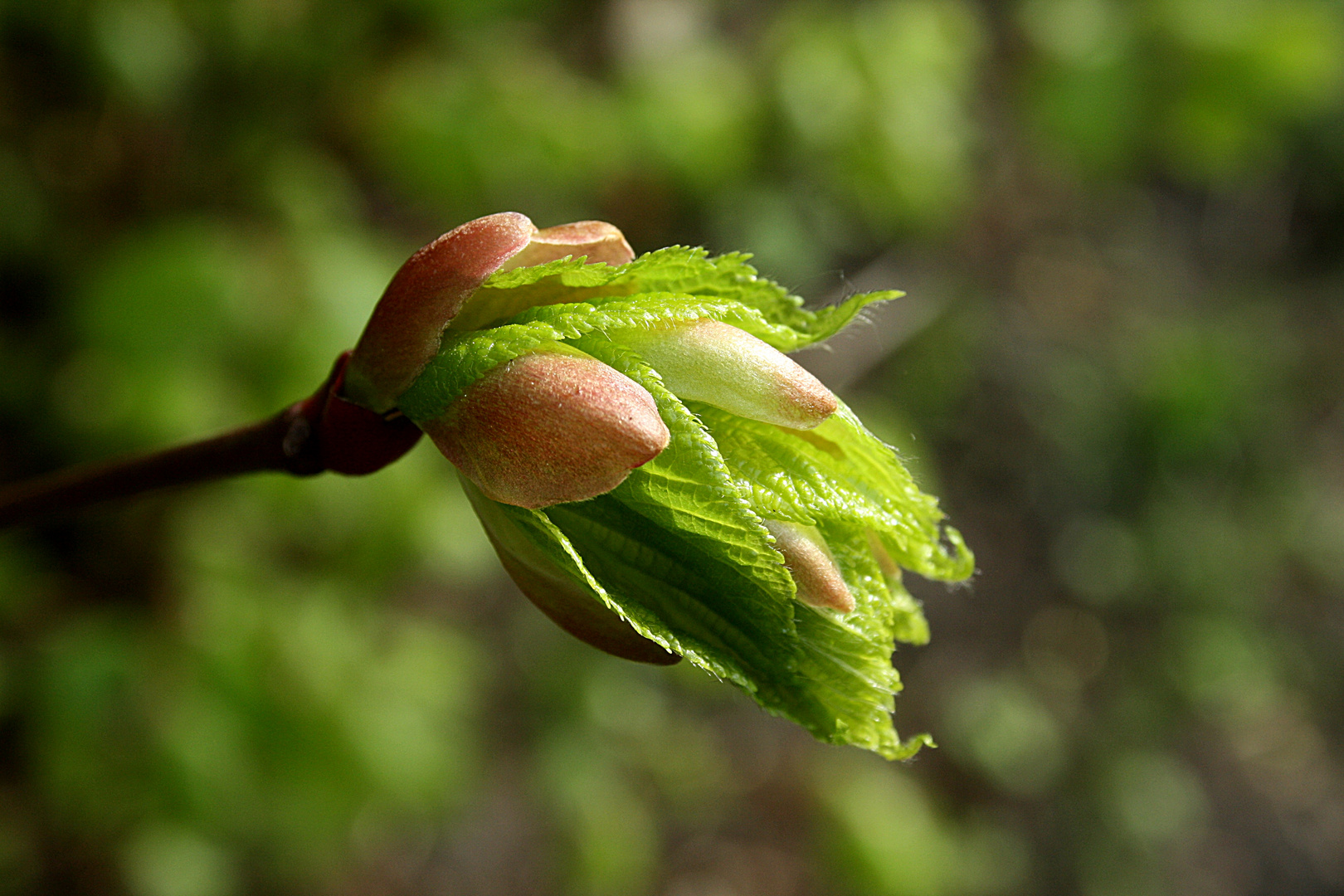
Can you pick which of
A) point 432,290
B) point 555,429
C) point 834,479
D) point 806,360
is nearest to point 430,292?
point 432,290

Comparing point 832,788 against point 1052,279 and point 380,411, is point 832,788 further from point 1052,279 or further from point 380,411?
point 380,411

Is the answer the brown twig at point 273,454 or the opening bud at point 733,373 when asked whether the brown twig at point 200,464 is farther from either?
the opening bud at point 733,373

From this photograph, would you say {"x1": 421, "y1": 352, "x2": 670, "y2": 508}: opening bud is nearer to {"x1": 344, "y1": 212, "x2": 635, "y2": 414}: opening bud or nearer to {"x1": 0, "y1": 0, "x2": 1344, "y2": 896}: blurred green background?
{"x1": 344, "y1": 212, "x2": 635, "y2": 414}: opening bud

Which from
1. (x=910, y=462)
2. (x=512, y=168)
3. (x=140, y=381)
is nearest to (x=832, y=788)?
(x=512, y=168)

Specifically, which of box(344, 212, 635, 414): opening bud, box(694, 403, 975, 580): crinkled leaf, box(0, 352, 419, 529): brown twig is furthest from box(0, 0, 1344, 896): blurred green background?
box(0, 352, 419, 529): brown twig

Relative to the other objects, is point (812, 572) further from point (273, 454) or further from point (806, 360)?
point (806, 360)

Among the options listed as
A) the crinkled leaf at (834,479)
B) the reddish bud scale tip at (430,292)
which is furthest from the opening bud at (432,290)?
the crinkled leaf at (834,479)

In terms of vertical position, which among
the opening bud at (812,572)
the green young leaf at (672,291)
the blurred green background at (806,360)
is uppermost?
the green young leaf at (672,291)
